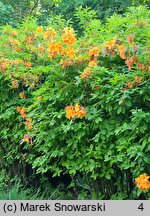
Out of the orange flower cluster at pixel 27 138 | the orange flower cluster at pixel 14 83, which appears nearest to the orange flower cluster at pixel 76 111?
the orange flower cluster at pixel 27 138

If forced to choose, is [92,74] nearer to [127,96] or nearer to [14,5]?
[127,96]

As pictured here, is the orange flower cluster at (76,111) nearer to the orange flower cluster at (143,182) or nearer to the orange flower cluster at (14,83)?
the orange flower cluster at (143,182)

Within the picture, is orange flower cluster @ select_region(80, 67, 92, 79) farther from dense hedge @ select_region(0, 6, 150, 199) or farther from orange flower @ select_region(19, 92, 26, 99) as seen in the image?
orange flower @ select_region(19, 92, 26, 99)

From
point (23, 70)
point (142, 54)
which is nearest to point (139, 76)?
point (142, 54)

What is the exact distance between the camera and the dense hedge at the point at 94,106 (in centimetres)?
262

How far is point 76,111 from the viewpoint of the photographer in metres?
2.81

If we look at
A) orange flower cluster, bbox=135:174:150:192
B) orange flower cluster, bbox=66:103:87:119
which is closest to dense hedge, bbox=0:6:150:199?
orange flower cluster, bbox=66:103:87:119

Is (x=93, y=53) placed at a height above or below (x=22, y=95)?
above

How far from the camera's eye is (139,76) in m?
2.60

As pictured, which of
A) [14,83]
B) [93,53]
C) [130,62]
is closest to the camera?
[130,62]

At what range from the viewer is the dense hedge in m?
2.62

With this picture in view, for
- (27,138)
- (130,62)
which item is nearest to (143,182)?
(130,62)

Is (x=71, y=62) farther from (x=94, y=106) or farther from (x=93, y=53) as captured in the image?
(x=94, y=106)

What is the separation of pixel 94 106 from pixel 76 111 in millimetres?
175
